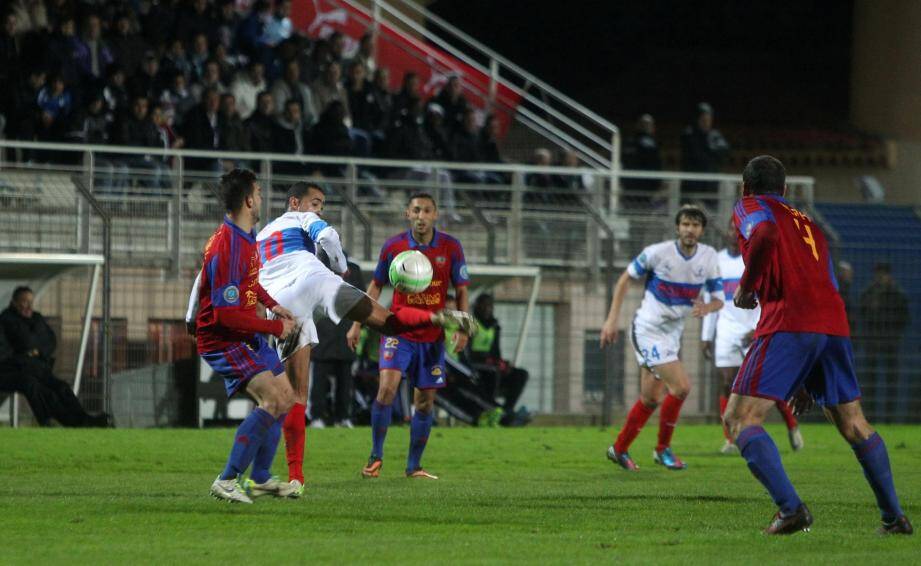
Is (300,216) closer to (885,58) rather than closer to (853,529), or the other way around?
(853,529)

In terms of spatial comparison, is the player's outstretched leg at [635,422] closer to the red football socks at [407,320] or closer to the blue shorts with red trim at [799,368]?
the red football socks at [407,320]

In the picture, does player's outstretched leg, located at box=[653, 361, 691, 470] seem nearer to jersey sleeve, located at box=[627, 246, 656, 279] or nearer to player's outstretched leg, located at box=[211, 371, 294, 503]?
jersey sleeve, located at box=[627, 246, 656, 279]

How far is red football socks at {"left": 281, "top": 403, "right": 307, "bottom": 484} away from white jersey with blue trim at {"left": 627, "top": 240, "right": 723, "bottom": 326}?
4039 mm

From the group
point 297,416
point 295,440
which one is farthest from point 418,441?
point 295,440

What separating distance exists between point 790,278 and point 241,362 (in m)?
3.30

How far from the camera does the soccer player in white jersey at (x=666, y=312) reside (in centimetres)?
1342

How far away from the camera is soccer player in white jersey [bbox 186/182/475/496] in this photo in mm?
9852

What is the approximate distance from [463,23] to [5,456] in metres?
25.8

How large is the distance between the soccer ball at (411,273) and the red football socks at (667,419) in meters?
3.66

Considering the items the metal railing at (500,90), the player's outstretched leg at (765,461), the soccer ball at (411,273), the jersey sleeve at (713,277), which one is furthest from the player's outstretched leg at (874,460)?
the metal railing at (500,90)

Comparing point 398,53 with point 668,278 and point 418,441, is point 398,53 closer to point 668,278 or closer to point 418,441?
point 668,278

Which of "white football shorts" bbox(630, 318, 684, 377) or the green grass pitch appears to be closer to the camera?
the green grass pitch

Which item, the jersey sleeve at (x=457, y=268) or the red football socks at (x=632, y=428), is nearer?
the jersey sleeve at (x=457, y=268)

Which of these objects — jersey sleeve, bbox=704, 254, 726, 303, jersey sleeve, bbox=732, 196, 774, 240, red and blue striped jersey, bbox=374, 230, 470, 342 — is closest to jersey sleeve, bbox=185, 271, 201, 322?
red and blue striped jersey, bbox=374, 230, 470, 342
